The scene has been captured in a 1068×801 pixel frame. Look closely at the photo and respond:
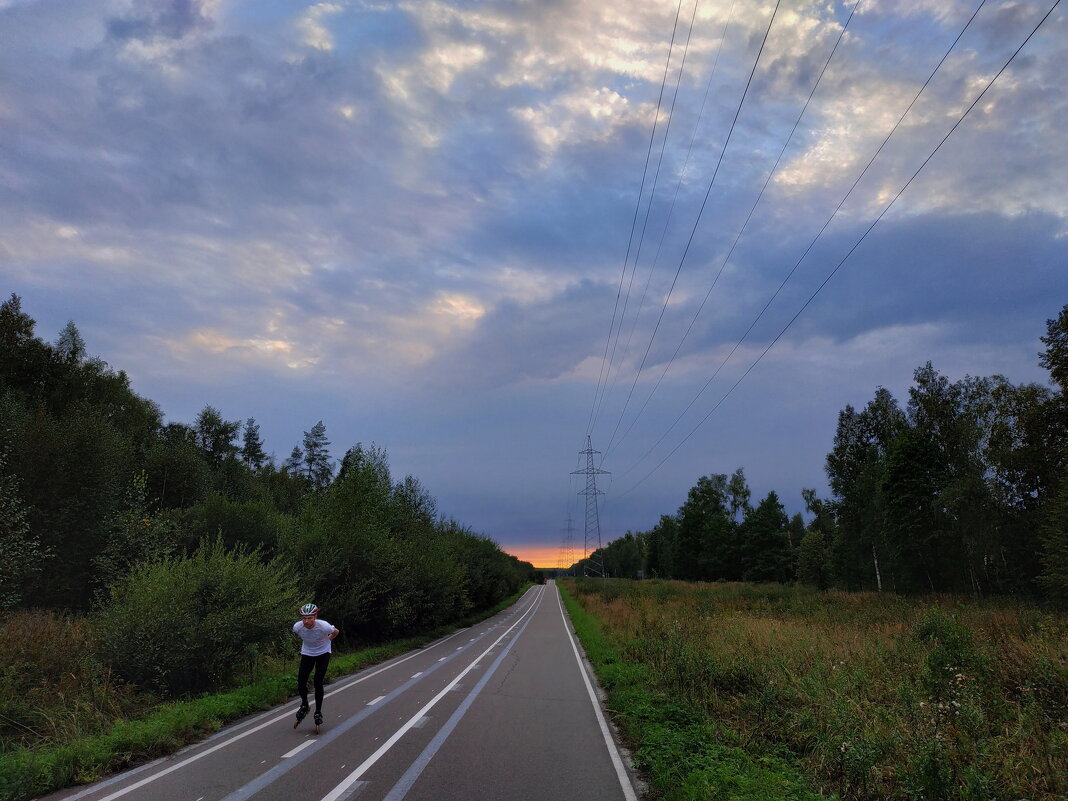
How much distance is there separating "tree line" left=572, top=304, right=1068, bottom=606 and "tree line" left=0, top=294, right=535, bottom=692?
2944 cm

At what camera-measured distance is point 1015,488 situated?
3600 cm

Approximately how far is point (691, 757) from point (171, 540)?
1342 inches

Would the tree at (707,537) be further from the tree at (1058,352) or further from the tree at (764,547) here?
the tree at (1058,352)

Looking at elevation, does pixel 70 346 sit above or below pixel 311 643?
above

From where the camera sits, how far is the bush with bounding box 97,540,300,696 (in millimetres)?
11406

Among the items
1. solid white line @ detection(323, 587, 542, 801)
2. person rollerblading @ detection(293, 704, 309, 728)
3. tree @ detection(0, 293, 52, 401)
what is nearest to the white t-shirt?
person rollerblading @ detection(293, 704, 309, 728)

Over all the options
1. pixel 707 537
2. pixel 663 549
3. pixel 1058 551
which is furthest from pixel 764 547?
pixel 1058 551

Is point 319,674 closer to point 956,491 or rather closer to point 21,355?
point 956,491

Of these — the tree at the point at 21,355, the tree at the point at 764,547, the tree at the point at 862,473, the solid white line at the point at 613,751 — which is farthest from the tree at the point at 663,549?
the solid white line at the point at 613,751

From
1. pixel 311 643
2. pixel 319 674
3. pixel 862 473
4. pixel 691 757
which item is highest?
pixel 862 473

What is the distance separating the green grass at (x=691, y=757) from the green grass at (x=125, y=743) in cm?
648

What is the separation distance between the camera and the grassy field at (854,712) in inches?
239

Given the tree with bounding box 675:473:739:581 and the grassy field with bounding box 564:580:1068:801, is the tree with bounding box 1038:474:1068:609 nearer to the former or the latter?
the grassy field with bounding box 564:580:1068:801

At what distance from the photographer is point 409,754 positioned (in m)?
7.50
